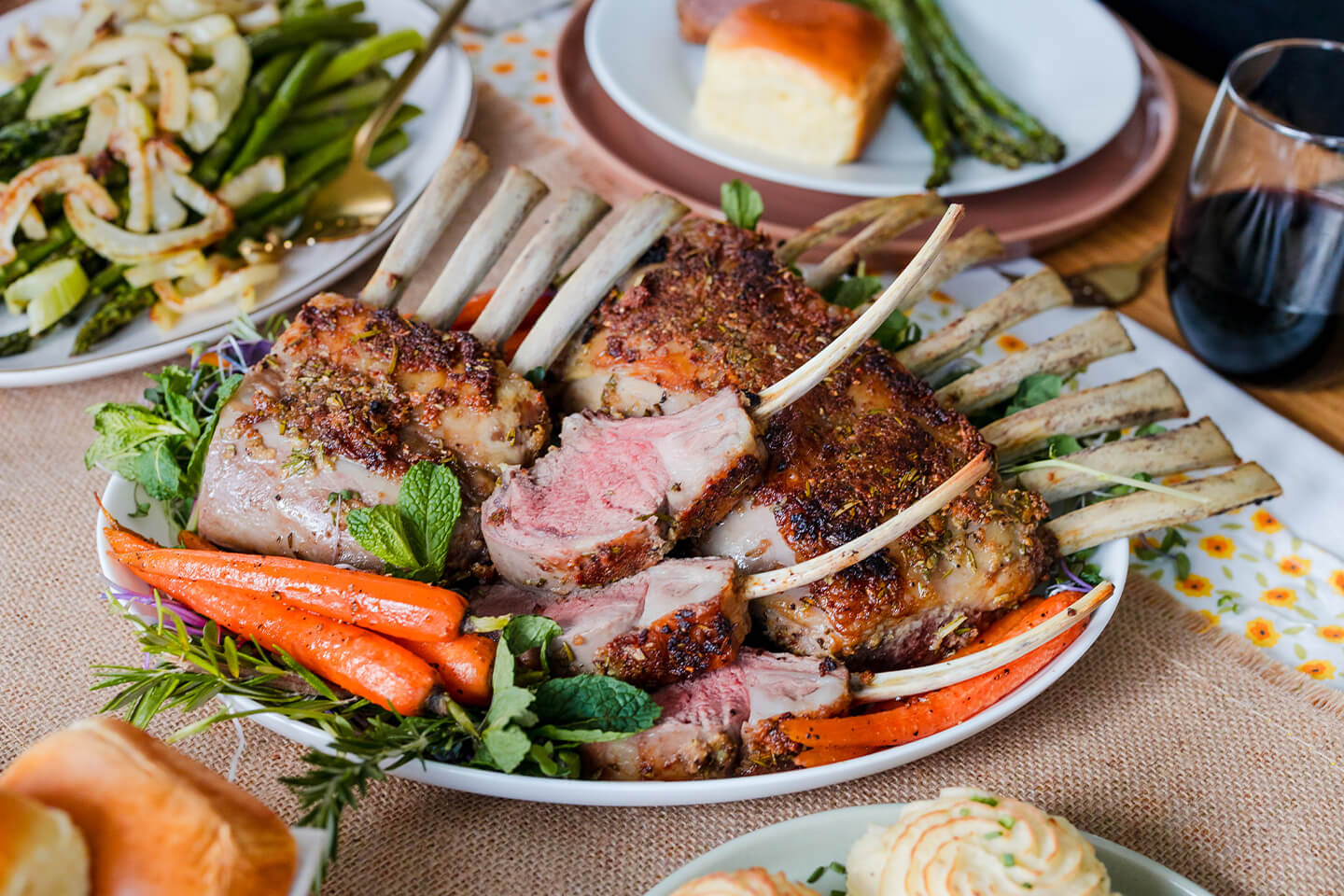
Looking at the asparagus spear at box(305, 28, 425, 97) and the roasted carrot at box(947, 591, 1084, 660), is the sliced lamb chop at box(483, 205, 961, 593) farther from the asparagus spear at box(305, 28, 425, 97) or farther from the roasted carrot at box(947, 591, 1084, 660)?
the asparagus spear at box(305, 28, 425, 97)

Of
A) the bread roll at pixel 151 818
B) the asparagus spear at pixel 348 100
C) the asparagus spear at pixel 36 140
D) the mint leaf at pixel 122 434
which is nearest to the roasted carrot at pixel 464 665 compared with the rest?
the bread roll at pixel 151 818

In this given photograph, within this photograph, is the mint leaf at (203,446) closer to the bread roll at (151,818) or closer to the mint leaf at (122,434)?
the mint leaf at (122,434)

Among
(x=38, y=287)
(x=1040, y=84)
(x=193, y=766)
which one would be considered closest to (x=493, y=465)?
(x=193, y=766)

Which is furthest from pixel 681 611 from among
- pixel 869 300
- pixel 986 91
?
pixel 986 91

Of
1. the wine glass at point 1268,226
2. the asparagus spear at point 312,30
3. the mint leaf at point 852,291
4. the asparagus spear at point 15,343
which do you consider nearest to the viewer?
the wine glass at point 1268,226

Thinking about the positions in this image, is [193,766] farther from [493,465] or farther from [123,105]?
[123,105]

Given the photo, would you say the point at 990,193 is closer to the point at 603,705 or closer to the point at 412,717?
the point at 603,705
